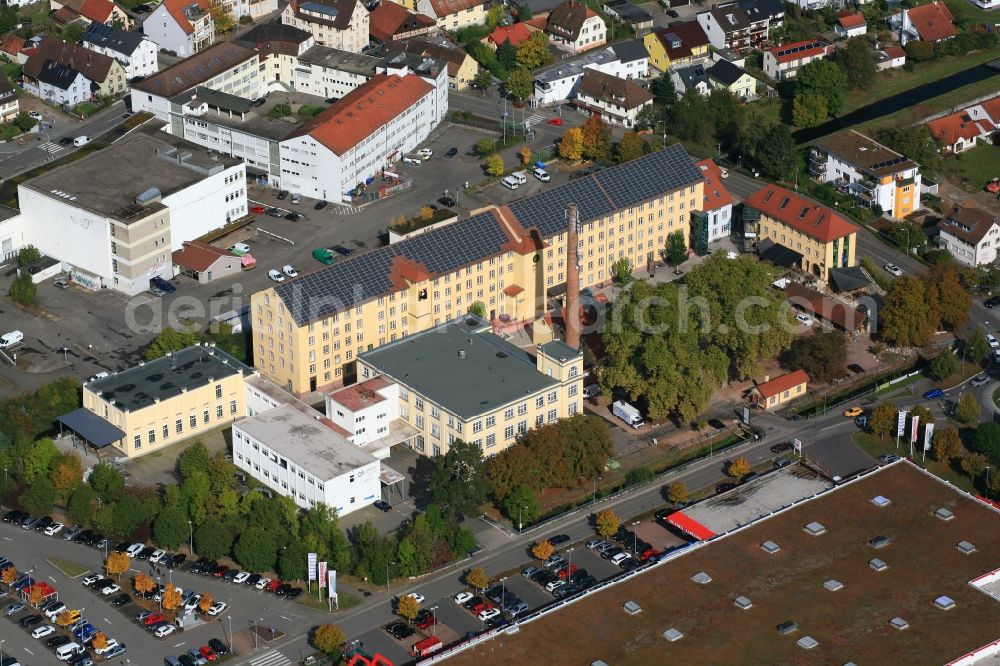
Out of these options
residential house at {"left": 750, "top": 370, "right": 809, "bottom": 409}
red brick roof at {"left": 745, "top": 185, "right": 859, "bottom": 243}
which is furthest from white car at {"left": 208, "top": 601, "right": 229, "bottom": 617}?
red brick roof at {"left": 745, "top": 185, "right": 859, "bottom": 243}

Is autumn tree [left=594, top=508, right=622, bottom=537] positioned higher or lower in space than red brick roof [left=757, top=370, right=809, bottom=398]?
lower

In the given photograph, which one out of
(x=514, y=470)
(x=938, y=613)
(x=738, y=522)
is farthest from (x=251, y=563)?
(x=938, y=613)

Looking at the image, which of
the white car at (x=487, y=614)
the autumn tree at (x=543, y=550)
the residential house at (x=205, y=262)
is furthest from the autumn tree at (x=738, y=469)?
the residential house at (x=205, y=262)

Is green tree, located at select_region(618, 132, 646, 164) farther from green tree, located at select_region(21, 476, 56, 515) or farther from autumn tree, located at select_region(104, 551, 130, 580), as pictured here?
autumn tree, located at select_region(104, 551, 130, 580)

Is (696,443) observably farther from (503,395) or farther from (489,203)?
(489,203)

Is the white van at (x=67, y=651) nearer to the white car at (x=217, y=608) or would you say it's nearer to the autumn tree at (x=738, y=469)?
the white car at (x=217, y=608)

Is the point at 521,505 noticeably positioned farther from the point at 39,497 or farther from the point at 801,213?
the point at 801,213

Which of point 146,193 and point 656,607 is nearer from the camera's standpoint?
point 656,607

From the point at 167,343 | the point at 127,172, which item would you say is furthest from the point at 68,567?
the point at 127,172
